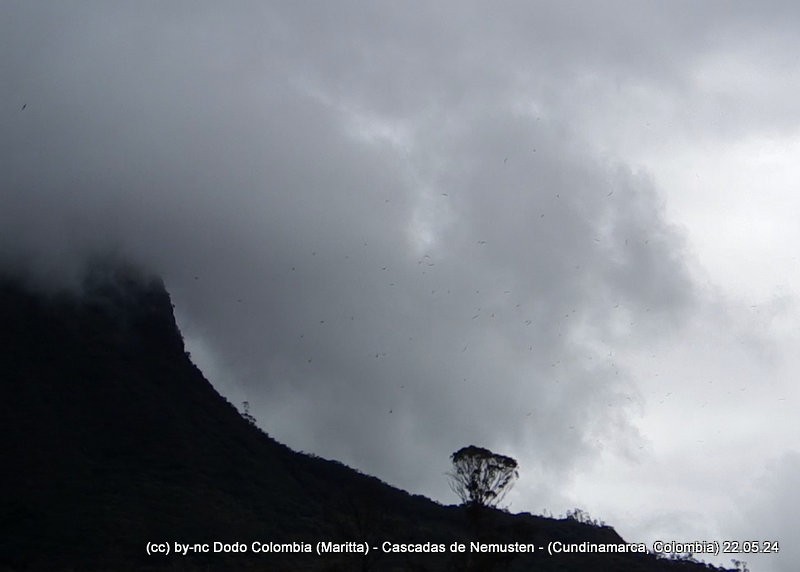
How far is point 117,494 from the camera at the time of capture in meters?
69.5

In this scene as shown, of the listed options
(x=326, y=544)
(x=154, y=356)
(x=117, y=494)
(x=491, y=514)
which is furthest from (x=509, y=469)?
(x=154, y=356)

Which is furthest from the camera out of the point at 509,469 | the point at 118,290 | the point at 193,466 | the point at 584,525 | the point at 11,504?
the point at 118,290

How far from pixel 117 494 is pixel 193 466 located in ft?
32.6

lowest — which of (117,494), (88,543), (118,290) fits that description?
(88,543)

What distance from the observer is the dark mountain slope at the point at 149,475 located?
6397 cm

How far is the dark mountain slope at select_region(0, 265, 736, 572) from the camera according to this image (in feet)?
210

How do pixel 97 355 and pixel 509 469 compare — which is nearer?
pixel 509 469

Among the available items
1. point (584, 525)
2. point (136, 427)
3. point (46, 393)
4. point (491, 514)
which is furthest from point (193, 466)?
point (584, 525)

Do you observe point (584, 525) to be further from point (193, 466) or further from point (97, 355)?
point (97, 355)

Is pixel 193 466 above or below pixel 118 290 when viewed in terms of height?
below

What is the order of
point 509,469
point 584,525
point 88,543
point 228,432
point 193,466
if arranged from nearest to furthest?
point 88,543 → point 509,469 → point 193,466 → point 228,432 → point 584,525

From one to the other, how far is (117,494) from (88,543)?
800 cm

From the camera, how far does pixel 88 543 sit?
61.6 meters

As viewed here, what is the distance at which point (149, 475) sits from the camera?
7506 cm
